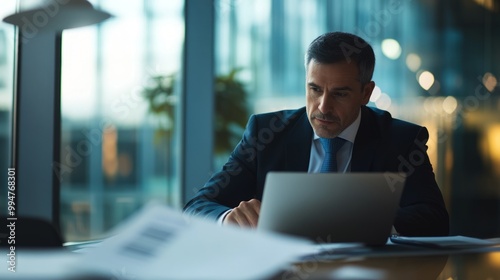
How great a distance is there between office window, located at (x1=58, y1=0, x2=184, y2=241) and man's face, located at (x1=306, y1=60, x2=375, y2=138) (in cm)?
141

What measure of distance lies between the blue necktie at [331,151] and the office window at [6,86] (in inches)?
61.9

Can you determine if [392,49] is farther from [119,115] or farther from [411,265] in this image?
[411,265]

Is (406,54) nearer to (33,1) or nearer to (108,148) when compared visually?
(108,148)

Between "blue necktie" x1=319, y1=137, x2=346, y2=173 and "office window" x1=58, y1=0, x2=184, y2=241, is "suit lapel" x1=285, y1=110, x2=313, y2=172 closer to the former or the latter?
"blue necktie" x1=319, y1=137, x2=346, y2=173

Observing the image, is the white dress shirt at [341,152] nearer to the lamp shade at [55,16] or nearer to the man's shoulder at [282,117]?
the man's shoulder at [282,117]

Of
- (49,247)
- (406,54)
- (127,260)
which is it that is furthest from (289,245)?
(406,54)

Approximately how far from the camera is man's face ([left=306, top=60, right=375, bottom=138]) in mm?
2469

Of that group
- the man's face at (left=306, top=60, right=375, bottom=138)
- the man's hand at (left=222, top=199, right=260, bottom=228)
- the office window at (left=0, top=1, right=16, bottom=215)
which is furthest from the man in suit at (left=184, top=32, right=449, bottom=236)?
the office window at (left=0, top=1, right=16, bottom=215)

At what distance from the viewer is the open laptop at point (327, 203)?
1.59m

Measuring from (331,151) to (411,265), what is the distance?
1079 mm

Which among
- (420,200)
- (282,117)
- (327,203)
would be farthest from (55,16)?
(327,203)

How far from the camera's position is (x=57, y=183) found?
322cm

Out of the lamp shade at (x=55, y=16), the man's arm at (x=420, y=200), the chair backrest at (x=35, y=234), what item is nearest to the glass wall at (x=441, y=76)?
the lamp shade at (x=55, y=16)

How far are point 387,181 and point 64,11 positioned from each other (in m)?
2.14
